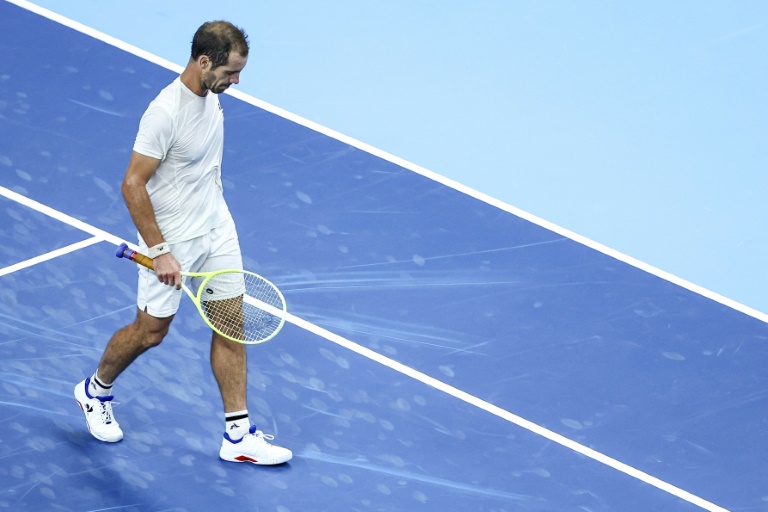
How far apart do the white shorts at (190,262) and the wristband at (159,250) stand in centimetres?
23

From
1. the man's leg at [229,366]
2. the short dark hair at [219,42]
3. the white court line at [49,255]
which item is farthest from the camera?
the white court line at [49,255]

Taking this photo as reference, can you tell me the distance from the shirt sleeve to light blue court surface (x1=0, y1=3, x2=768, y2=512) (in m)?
1.58

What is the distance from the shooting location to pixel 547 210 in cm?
902

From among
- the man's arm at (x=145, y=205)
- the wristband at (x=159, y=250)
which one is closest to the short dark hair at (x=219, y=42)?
the man's arm at (x=145, y=205)

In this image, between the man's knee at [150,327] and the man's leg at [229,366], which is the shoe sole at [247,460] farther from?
the man's knee at [150,327]

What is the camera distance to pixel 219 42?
18.9 feet

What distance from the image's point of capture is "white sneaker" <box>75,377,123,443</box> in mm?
6598

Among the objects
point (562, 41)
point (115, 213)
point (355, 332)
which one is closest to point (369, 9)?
point (562, 41)

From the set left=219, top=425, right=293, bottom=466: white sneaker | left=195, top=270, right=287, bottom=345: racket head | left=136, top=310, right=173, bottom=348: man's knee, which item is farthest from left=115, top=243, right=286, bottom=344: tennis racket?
left=219, top=425, right=293, bottom=466: white sneaker

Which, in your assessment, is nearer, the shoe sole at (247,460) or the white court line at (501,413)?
the shoe sole at (247,460)

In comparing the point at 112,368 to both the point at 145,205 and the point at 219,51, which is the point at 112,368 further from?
the point at 219,51

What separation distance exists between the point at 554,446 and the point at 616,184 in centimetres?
289

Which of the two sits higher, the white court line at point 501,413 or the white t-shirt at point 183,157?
the white court line at point 501,413

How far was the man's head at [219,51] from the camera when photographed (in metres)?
5.76
